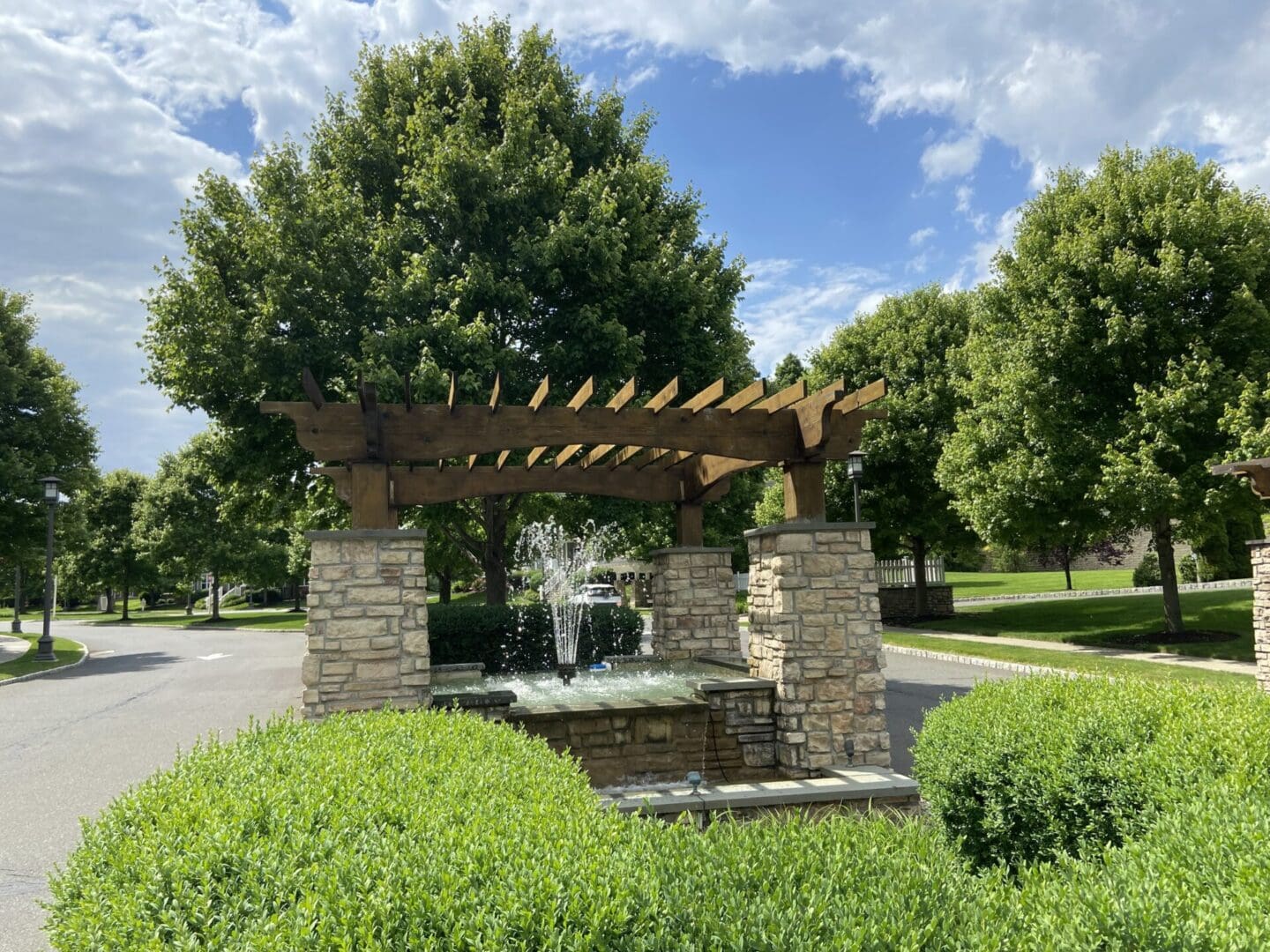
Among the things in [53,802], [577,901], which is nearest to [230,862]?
[577,901]

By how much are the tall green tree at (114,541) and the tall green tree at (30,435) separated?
1756 cm

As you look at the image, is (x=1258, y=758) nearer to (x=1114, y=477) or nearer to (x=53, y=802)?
(x=53, y=802)

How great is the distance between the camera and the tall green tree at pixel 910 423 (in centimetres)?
2470

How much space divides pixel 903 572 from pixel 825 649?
22864mm

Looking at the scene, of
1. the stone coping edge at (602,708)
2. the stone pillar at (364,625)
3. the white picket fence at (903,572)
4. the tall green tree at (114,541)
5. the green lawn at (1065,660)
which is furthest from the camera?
the tall green tree at (114,541)

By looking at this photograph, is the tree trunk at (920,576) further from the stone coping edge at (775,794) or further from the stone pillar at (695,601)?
the stone coping edge at (775,794)

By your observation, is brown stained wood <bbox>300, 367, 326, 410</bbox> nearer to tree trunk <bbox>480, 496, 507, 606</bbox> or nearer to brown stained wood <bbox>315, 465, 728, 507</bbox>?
Result: brown stained wood <bbox>315, 465, 728, 507</bbox>

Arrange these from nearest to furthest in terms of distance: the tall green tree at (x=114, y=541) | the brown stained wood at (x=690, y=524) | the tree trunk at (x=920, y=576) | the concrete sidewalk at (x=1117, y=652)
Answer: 1. the brown stained wood at (x=690, y=524)
2. the concrete sidewalk at (x=1117, y=652)
3. the tree trunk at (x=920, y=576)
4. the tall green tree at (x=114, y=541)

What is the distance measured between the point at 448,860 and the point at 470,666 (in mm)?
8338

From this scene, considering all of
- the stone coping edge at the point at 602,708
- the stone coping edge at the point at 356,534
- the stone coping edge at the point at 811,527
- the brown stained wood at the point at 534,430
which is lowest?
the stone coping edge at the point at 602,708

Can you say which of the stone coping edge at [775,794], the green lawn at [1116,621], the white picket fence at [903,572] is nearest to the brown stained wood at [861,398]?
the stone coping edge at [775,794]

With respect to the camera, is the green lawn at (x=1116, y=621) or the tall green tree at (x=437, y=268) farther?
the green lawn at (x=1116, y=621)

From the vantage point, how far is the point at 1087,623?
22.2 meters

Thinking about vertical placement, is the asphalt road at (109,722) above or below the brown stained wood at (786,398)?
below
